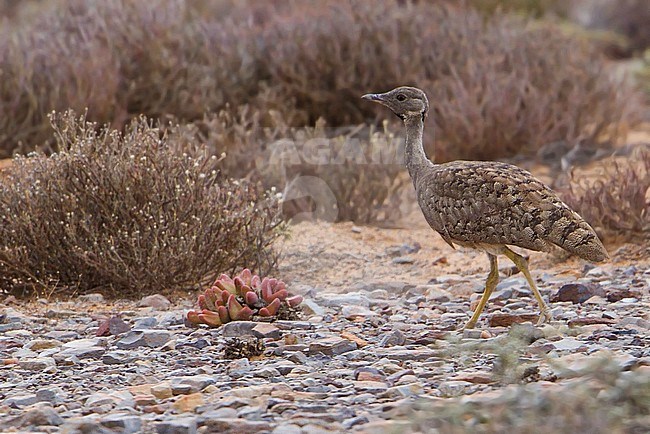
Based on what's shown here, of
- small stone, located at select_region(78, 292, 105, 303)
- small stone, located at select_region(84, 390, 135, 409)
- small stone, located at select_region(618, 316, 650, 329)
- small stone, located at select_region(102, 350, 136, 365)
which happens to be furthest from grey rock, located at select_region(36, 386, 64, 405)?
small stone, located at select_region(618, 316, 650, 329)

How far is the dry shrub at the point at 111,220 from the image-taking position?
5.73 m

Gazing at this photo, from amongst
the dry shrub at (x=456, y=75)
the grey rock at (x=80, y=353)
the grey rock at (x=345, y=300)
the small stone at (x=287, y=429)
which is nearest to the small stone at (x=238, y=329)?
the grey rock at (x=80, y=353)

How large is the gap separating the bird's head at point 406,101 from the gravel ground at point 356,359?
0.95m

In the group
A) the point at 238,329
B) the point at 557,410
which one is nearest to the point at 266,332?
the point at 238,329

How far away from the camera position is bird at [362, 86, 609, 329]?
4559 mm

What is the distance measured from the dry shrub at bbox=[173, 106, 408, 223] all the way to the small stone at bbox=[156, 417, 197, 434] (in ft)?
14.4

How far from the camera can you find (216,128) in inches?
321

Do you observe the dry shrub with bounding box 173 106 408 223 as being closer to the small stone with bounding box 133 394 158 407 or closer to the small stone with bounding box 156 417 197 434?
the small stone with bounding box 133 394 158 407

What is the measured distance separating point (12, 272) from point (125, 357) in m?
1.74

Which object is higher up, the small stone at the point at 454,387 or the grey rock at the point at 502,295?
the small stone at the point at 454,387

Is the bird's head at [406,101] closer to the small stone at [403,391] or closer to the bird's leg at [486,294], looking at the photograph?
the bird's leg at [486,294]

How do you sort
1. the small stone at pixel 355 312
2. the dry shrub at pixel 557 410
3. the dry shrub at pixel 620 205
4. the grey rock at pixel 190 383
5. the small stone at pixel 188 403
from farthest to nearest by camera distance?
the dry shrub at pixel 620 205 → the small stone at pixel 355 312 → the grey rock at pixel 190 383 → the small stone at pixel 188 403 → the dry shrub at pixel 557 410

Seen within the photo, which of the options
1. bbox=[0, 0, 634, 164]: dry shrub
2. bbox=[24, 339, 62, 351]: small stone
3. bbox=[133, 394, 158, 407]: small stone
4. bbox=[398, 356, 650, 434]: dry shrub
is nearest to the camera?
bbox=[398, 356, 650, 434]: dry shrub

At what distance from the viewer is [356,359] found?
4168 mm
